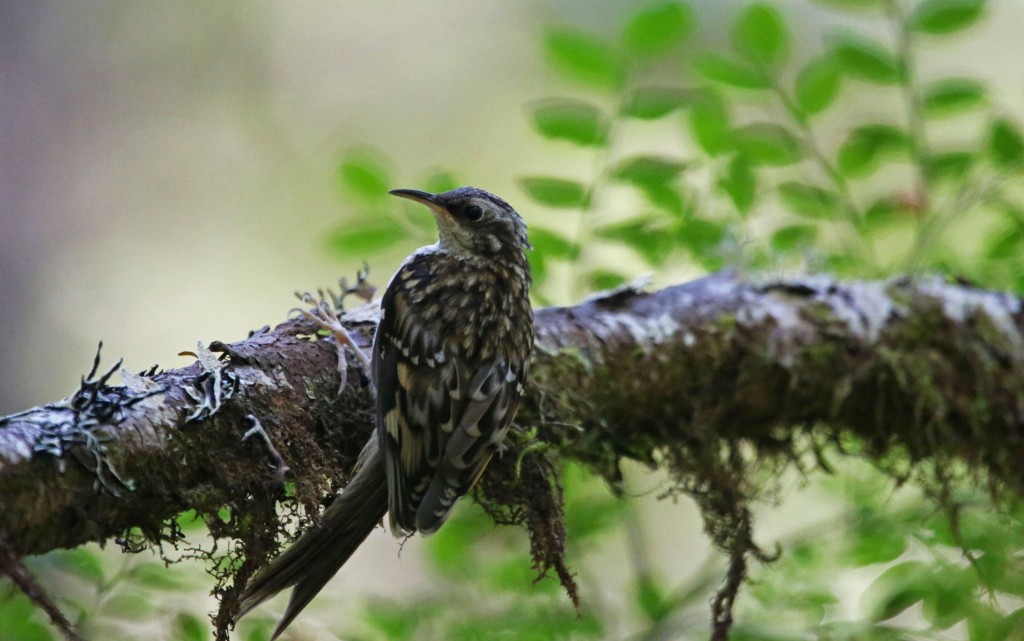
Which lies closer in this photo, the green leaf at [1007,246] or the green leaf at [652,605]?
the green leaf at [652,605]

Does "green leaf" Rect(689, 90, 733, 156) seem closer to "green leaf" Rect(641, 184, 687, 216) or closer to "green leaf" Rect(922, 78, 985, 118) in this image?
"green leaf" Rect(641, 184, 687, 216)

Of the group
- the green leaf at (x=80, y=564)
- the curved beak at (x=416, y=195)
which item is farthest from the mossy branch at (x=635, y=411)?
the green leaf at (x=80, y=564)

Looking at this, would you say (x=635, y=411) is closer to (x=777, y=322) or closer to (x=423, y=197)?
(x=777, y=322)

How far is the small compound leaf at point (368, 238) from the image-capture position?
3.38m

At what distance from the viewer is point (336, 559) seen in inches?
93.6

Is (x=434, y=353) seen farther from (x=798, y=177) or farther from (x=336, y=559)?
(x=798, y=177)

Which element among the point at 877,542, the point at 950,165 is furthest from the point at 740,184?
the point at 877,542

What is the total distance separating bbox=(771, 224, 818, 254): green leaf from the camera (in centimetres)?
366

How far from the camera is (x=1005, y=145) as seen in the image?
136 inches

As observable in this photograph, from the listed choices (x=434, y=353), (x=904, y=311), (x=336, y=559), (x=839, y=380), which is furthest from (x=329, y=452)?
(x=904, y=311)

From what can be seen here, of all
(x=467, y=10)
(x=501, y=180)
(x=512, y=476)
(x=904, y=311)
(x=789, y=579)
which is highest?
(x=467, y=10)

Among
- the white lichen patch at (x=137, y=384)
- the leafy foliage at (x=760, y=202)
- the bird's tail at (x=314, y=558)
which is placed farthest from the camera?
the leafy foliage at (x=760, y=202)

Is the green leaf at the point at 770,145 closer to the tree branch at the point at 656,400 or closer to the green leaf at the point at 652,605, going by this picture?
the tree branch at the point at 656,400

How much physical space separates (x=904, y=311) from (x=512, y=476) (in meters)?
1.53
